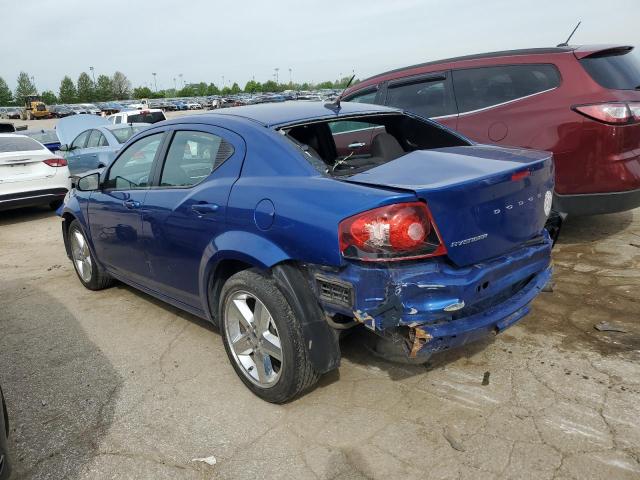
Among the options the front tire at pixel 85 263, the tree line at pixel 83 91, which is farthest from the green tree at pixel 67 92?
the front tire at pixel 85 263

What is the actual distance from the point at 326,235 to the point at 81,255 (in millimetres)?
3588

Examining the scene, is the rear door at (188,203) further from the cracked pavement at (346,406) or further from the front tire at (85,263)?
the front tire at (85,263)

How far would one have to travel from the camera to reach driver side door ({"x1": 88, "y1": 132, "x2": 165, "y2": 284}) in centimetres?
394

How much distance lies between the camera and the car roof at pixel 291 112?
10.7 ft

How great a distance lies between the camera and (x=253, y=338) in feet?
9.95

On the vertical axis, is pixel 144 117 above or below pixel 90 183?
above

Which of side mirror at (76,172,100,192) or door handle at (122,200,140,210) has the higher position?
side mirror at (76,172,100,192)

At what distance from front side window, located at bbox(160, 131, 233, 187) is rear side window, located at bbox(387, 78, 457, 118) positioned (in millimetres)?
3103

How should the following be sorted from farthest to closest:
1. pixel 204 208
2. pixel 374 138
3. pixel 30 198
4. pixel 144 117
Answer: pixel 144 117 → pixel 30 198 → pixel 374 138 → pixel 204 208

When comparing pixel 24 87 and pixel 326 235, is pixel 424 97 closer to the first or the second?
pixel 326 235

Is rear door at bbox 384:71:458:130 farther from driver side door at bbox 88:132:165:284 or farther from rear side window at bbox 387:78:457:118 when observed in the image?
driver side door at bbox 88:132:165:284

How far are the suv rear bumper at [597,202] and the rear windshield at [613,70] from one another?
0.95m

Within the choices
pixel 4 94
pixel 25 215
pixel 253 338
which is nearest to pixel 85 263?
pixel 253 338

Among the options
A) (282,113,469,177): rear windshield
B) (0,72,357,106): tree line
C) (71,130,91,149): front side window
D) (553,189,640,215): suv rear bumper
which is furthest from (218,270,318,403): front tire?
(0,72,357,106): tree line
